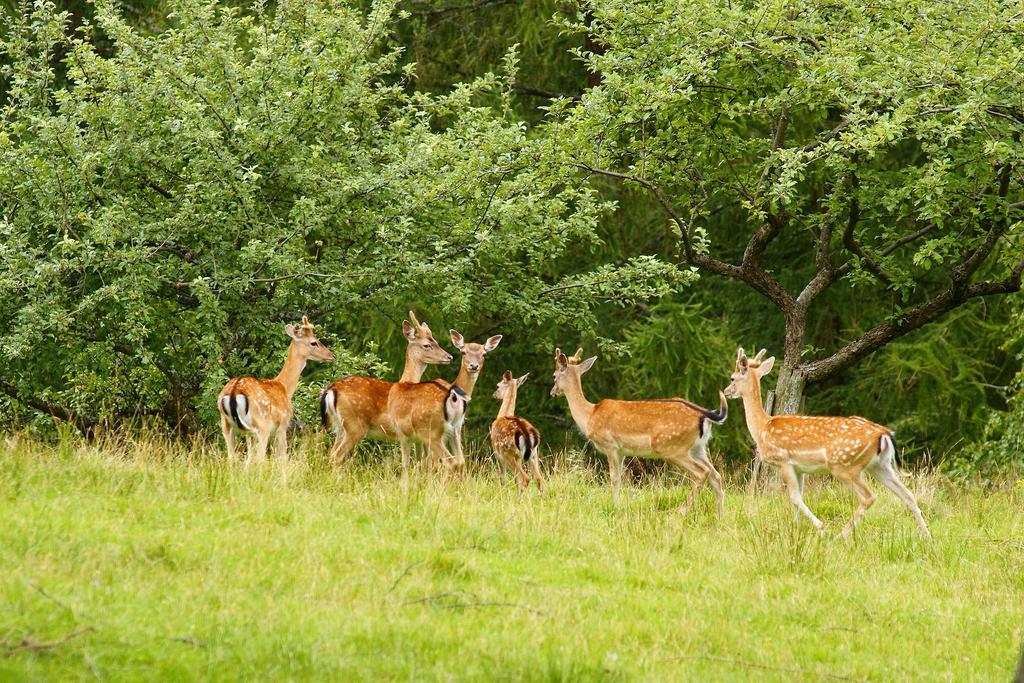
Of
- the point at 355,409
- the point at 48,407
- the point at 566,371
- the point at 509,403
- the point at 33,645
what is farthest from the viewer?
the point at 48,407

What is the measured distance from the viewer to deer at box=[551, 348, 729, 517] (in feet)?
37.3

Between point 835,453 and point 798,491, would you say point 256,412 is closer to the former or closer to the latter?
point 798,491

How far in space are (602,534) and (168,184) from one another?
623cm

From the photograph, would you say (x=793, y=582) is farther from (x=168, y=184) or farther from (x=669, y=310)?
(x=669, y=310)

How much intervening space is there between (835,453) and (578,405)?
297 centimetres

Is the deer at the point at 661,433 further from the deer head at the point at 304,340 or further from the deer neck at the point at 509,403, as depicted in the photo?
the deer head at the point at 304,340

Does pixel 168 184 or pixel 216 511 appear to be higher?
pixel 168 184

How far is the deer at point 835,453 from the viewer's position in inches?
410

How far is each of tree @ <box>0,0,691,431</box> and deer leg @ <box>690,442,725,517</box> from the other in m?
2.80

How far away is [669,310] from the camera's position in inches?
751

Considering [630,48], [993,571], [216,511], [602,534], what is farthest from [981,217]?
[216,511]

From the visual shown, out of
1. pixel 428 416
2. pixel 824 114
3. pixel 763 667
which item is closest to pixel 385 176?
pixel 428 416

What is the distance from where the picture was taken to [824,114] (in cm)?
1456

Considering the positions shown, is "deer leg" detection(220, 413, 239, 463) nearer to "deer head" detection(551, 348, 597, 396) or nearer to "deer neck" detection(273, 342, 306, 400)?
"deer neck" detection(273, 342, 306, 400)
